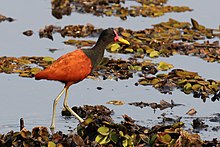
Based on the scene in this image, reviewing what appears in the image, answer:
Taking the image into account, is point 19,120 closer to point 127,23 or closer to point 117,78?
point 117,78

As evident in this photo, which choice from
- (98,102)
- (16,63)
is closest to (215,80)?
(98,102)

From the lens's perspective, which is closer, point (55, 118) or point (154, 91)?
point (55, 118)

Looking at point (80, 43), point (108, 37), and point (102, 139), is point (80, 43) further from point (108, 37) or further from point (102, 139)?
point (102, 139)

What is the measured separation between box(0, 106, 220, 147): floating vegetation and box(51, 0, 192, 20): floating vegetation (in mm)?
9609

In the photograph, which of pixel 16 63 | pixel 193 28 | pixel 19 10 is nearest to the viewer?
pixel 16 63

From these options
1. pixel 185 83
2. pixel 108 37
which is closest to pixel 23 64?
pixel 108 37

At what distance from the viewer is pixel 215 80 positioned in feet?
48.3

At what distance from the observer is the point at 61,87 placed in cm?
1426

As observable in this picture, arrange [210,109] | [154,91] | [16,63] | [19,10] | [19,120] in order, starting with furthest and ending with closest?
[19,10] < [16,63] < [154,91] < [210,109] < [19,120]

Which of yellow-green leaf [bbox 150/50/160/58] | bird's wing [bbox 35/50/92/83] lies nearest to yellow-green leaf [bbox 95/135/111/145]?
bird's wing [bbox 35/50/92/83]

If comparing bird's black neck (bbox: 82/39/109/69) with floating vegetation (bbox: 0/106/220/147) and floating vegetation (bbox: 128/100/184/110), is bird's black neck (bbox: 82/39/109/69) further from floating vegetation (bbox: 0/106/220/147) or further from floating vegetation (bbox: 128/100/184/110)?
floating vegetation (bbox: 0/106/220/147)

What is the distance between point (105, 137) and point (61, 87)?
411 centimetres

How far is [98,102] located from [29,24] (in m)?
6.00

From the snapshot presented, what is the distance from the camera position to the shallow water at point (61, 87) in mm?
12367
